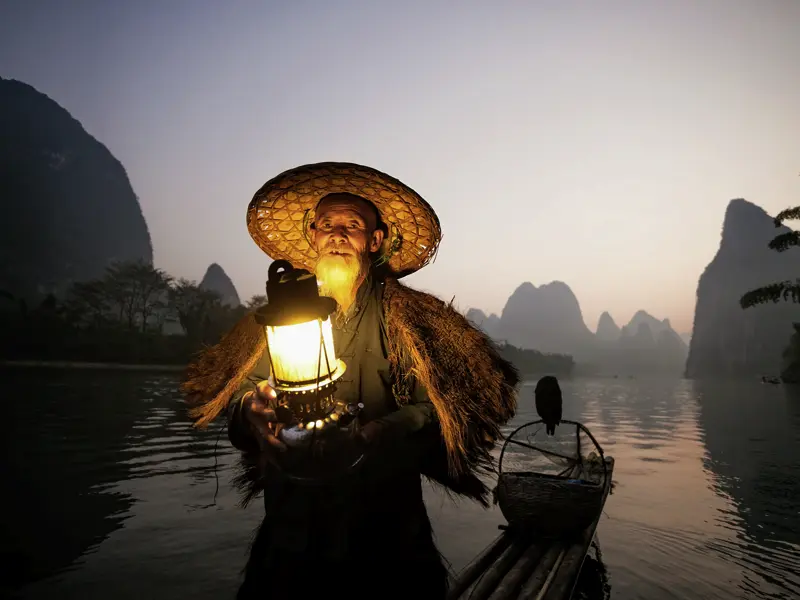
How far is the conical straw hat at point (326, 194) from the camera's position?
8.65 ft

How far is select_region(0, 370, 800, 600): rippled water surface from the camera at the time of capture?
6.18 meters

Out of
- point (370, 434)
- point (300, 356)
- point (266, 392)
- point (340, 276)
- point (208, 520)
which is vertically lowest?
point (208, 520)

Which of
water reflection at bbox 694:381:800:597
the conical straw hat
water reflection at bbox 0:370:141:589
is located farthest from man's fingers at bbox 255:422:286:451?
water reflection at bbox 694:381:800:597

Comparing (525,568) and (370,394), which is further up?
(370,394)

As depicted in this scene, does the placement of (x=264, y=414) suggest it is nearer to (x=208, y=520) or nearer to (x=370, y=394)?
(x=370, y=394)

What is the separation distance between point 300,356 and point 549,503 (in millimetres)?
4704

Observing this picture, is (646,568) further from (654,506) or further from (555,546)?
(654,506)

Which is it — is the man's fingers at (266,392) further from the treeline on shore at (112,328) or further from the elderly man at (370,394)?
the treeline on shore at (112,328)

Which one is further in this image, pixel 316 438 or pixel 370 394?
pixel 370 394

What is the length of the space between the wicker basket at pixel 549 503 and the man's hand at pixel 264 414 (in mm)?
3970

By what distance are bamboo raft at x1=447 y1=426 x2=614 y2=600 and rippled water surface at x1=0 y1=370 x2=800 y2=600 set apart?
70.7 inches

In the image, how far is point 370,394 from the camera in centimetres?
212

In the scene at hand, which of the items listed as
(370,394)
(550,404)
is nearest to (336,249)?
(370,394)

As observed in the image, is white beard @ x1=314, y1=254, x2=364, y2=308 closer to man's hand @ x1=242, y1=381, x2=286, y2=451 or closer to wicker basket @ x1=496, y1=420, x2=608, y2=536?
man's hand @ x1=242, y1=381, x2=286, y2=451
